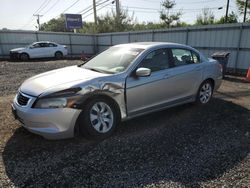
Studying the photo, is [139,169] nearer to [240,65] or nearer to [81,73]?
[81,73]

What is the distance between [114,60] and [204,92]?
99.2 inches

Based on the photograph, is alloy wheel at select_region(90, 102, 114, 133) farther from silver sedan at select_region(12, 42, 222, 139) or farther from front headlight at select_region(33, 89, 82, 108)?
front headlight at select_region(33, 89, 82, 108)

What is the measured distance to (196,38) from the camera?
39.7 feet

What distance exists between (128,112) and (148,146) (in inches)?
28.7

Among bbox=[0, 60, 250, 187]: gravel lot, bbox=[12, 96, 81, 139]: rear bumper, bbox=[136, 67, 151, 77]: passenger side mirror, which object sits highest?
bbox=[136, 67, 151, 77]: passenger side mirror

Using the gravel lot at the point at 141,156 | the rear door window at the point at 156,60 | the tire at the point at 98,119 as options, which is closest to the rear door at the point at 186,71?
the rear door window at the point at 156,60

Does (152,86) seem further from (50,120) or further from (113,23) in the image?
(113,23)

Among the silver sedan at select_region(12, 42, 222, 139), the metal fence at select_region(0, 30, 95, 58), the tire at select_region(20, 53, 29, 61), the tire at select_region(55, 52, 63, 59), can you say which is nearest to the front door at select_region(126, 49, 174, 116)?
the silver sedan at select_region(12, 42, 222, 139)

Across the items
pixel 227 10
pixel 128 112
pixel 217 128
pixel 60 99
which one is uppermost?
pixel 227 10

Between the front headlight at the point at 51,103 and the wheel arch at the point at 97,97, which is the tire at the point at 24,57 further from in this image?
the front headlight at the point at 51,103

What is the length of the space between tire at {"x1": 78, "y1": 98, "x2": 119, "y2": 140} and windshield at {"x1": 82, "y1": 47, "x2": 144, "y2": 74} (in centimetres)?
65

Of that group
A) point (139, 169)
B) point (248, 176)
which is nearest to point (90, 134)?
point (139, 169)

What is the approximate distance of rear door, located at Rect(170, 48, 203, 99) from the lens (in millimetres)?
4723

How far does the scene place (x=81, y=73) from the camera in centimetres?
398
